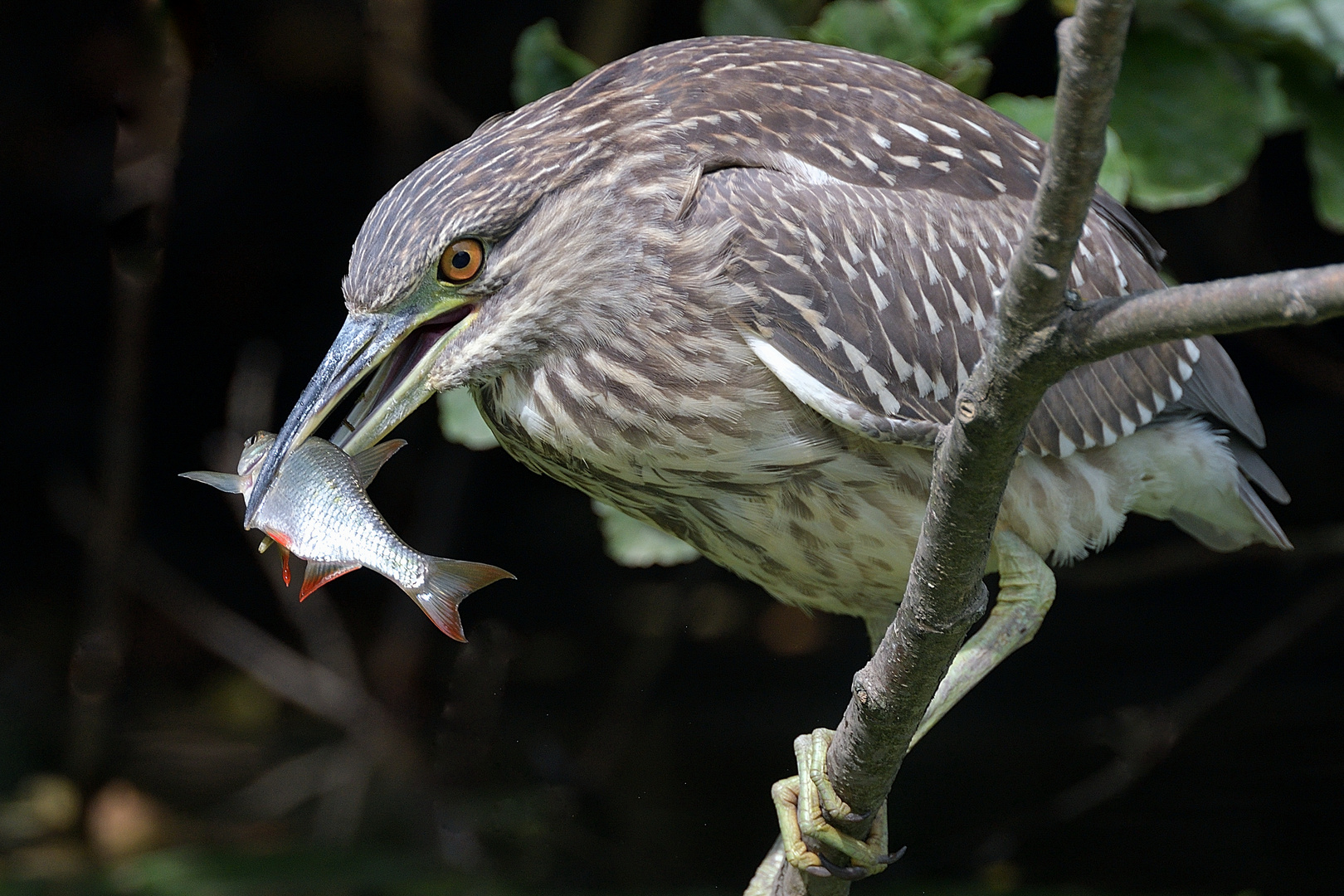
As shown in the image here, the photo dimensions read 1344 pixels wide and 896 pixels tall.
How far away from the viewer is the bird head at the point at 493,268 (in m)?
1.63

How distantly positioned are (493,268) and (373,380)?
237 mm

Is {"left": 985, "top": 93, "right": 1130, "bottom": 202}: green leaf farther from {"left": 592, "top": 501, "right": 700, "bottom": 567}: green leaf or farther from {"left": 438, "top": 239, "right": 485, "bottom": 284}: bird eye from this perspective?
{"left": 438, "top": 239, "right": 485, "bottom": 284}: bird eye

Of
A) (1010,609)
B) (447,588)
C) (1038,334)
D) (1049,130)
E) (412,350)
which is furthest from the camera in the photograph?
(1049,130)

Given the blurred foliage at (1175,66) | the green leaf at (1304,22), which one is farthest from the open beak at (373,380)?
the green leaf at (1304,22)

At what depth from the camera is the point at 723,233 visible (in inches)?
65.9

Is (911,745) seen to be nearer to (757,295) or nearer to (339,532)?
(757,295)

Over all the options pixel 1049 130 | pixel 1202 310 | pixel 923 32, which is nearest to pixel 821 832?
pixel 1202 310

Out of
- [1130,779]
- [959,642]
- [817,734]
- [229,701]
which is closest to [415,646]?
[229,701]

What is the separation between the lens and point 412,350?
1741 millimetres

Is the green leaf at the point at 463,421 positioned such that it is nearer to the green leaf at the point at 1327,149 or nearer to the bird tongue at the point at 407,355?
the bird tongue at the point at 407,355

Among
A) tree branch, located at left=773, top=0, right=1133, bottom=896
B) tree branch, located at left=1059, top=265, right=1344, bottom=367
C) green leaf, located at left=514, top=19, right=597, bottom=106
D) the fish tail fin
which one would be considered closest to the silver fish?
the fish tail fin

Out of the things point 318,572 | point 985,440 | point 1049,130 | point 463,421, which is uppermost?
point 985,440

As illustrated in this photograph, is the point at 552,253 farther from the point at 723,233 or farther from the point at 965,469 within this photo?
the point at 965,469

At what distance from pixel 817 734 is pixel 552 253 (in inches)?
29.8
